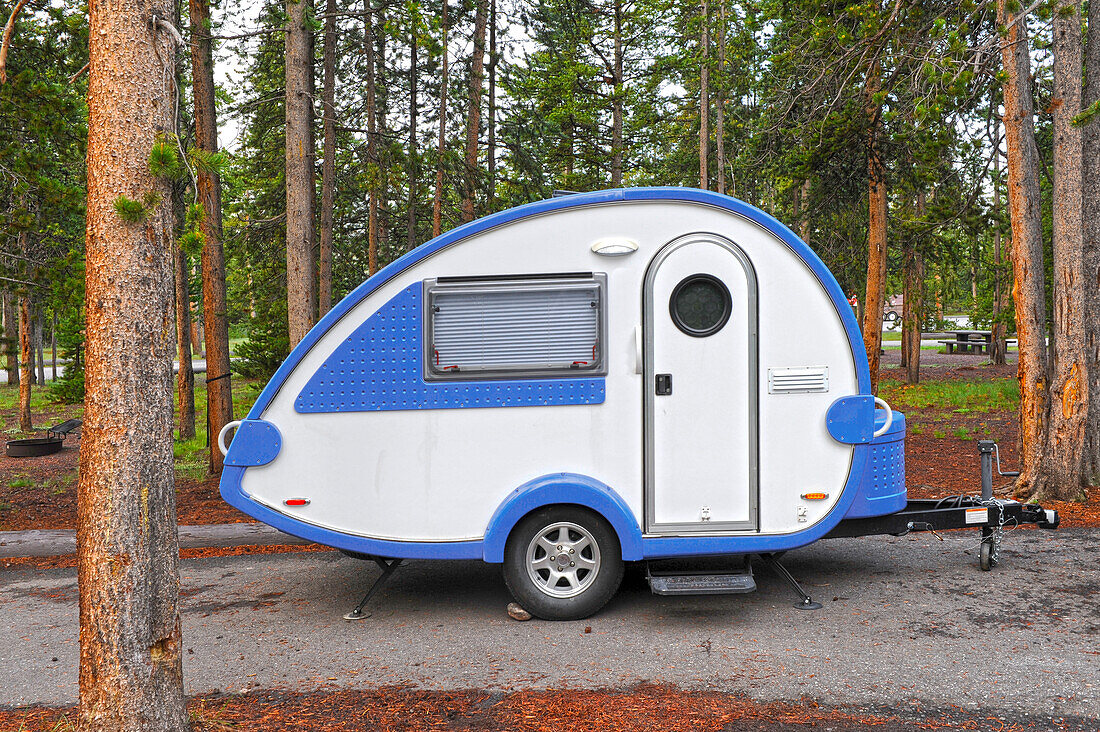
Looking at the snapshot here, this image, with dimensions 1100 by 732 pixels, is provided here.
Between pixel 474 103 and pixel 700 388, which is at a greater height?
pixel 474 103

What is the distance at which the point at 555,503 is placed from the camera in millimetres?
5402

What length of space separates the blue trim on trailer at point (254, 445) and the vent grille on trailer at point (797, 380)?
335 cm

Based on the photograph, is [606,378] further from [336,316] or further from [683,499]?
[336,316]

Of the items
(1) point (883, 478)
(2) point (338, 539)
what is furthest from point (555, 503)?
(1) point (883, 478)

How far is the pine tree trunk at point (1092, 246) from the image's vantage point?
859 centimetres

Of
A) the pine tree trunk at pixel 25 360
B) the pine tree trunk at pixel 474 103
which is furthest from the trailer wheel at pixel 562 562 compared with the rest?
the pine tree trunk at pixel 25 360

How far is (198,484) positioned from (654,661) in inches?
318

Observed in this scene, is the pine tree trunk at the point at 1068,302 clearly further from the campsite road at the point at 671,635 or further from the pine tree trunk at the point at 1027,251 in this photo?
the campsite road at the point at 671,635

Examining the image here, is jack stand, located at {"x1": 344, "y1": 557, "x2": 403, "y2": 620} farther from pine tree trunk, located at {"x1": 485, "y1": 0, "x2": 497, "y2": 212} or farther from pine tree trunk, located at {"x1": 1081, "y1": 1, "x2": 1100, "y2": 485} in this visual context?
pine tree trunk, located at {"x1": 485, "y1": 0, "x2": 497, "y2": 212}

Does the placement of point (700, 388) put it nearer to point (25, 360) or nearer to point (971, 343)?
point (25, 360)

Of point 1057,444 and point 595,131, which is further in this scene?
point 595,131

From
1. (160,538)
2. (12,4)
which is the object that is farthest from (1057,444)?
(12,4)

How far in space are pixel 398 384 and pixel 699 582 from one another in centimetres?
241

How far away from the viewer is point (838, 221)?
18594mm
